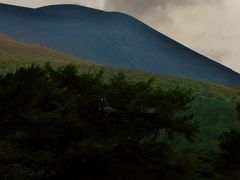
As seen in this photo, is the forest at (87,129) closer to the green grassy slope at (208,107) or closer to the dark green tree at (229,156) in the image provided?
the dark green tree at (229,156)

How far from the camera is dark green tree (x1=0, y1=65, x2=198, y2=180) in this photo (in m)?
28.3

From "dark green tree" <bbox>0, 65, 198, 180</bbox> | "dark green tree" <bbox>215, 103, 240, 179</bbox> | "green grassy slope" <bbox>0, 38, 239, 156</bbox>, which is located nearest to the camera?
"dark green tree" <bbox>0, 65, 198, 180</bbox>

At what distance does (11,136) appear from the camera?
28.2m

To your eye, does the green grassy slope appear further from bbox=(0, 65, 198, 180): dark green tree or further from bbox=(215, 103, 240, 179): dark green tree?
bbox=(0, 65, 198, 180): dark green tree

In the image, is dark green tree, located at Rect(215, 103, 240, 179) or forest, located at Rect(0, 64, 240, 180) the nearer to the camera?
forest, located at Rect(0, 64, 240, 180)

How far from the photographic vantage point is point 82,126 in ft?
101

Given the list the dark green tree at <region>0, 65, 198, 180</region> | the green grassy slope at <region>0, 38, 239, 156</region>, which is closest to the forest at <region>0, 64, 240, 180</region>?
the dark green tree at <region>0, 65, 198, 180</region>

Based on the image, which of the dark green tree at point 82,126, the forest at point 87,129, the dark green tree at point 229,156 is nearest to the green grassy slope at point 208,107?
the dark green tree at point 229,156

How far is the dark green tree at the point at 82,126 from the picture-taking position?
1113 inches

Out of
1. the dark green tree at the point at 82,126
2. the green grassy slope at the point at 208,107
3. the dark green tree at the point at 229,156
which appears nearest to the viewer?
the dark green tree at the point at 82,126

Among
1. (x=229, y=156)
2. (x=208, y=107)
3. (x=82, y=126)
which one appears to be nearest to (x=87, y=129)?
(x=82, y=126)

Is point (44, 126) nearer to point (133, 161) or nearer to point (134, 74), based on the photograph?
point (133, 161)

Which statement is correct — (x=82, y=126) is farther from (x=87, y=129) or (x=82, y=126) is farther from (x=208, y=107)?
(x=208, y=107)

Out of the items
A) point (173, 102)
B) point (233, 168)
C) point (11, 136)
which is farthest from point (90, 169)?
point (233, 168)
